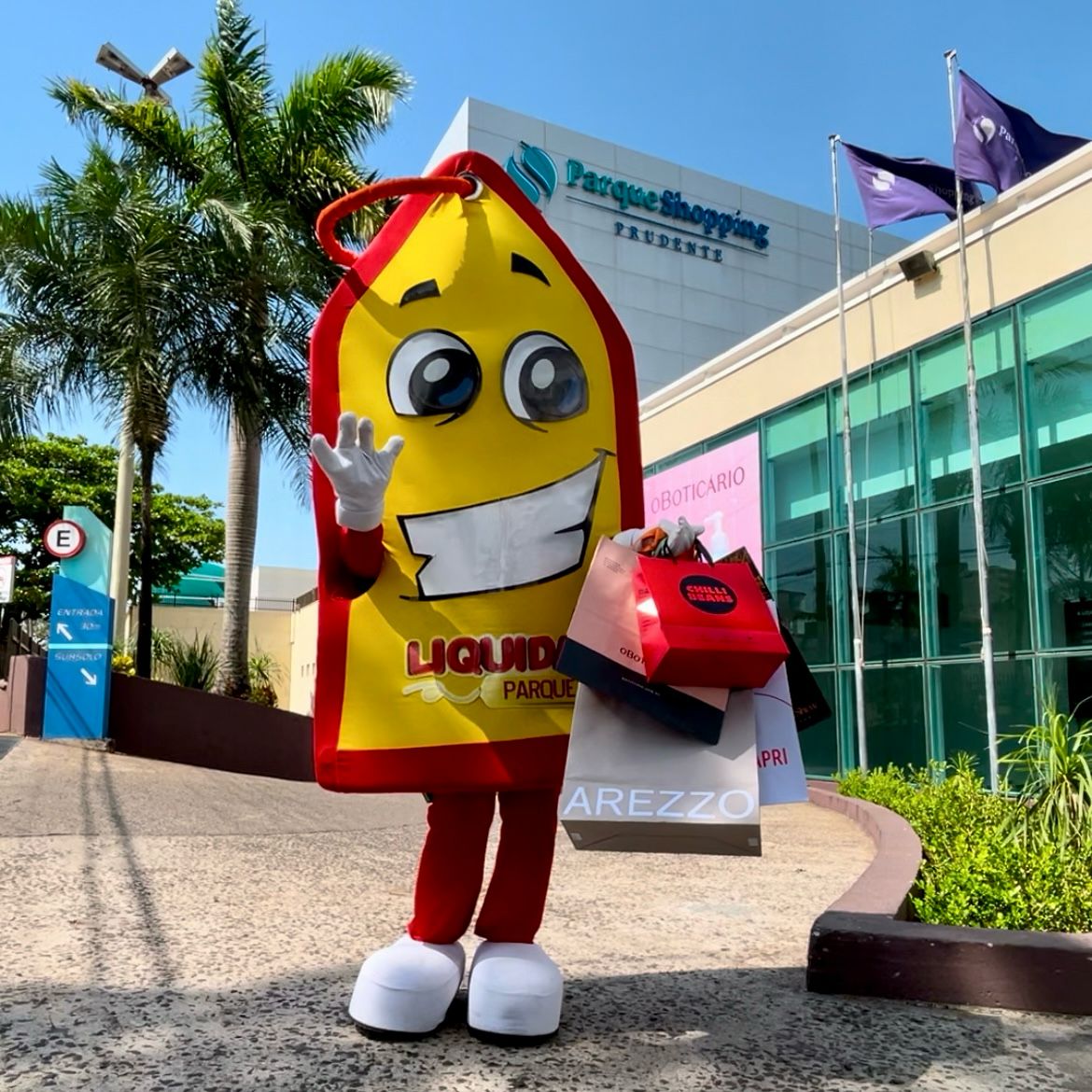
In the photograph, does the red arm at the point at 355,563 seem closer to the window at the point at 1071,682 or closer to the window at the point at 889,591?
the window at the point at 1071,682

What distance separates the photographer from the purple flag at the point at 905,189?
1134cm

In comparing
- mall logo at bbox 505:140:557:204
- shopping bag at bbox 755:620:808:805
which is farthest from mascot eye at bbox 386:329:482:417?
mall logo at bbox 505:140:557:204

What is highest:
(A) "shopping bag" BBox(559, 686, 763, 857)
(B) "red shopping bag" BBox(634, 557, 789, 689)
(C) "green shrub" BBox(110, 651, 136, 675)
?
(C) "green shrub" BBox(110, 651, 136, 675)

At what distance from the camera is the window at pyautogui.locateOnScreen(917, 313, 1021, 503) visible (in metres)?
9.79

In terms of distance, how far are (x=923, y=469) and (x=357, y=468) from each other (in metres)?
9.44

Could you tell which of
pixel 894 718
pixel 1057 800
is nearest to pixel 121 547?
pixel 894 718

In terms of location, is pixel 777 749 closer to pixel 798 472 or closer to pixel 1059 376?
pixel 1059 376

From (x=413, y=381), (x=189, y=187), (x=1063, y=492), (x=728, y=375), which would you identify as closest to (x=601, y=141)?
(x=728, y=375)

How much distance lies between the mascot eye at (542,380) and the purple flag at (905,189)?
9804mm

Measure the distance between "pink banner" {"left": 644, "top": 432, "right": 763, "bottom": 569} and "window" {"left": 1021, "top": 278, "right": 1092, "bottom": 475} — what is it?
161 inches

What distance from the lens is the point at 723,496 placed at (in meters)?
13.9

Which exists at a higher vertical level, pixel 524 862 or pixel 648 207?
pixel 648 207

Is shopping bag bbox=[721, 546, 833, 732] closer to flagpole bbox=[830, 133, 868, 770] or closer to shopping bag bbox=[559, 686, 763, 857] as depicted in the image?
shopping bag bbox=[559, 686, 763, 857]

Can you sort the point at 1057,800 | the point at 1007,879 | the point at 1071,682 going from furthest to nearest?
the point at 1071,682
the point at 1057,800
the point at 1007,879
